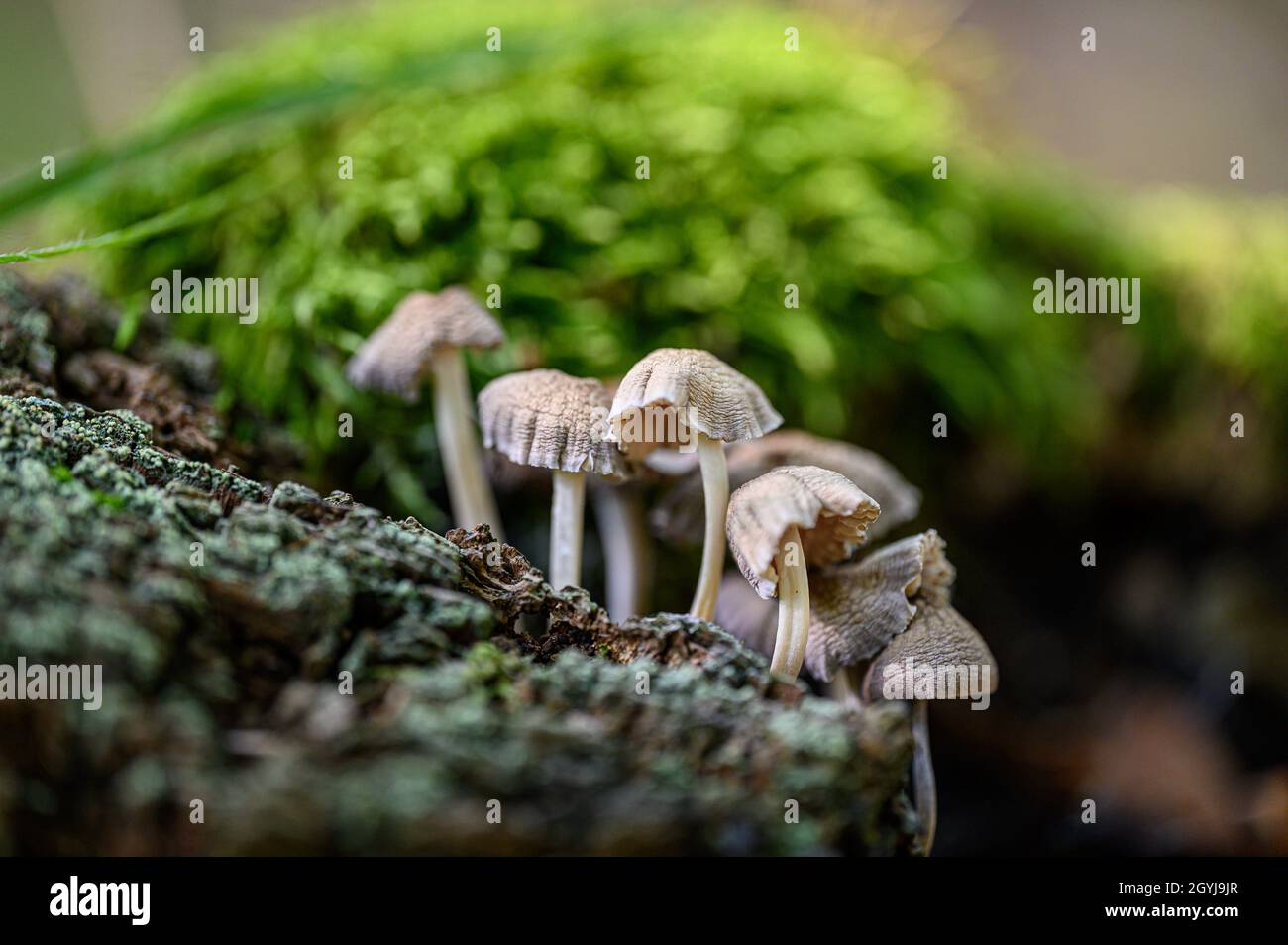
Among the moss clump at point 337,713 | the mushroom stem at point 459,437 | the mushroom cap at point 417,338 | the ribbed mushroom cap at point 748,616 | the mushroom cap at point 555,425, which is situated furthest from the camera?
the mushroom stem at point 459,437

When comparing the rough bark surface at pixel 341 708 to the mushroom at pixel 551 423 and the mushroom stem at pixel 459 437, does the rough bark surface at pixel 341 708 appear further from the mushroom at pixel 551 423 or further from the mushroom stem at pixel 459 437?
the mushroom stem at pixel 459 437

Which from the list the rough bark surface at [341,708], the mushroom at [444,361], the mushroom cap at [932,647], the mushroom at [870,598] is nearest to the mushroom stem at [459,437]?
the mushroom at [444,361]

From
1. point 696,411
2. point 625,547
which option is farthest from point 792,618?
point 625,547

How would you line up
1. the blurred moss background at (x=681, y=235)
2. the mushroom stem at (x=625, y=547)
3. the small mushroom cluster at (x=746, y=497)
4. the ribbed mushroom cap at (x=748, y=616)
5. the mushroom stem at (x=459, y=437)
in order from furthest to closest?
the blurred moss background at (x=681, y=235) < the mushroom stem at (x=625, y=547) < the mushroom stem at (x=459, y=437) < the ribbed mushroom cap at (x=748, y=616) < the small mushroom cluster at (x=746, y=497)

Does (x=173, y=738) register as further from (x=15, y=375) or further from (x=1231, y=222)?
(x=1231, y=222)

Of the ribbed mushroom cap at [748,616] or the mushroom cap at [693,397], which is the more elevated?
the mushroom cap at [693,397]

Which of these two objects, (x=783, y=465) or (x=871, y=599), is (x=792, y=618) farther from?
(x=783, y=465)

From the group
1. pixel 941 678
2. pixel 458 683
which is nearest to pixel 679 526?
pixel 941 678
